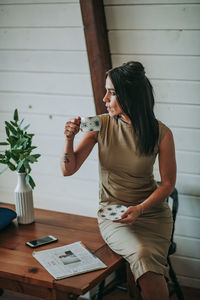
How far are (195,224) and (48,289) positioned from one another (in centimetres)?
113

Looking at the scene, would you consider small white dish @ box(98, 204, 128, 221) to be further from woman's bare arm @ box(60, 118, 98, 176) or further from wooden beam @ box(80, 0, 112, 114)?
wooden beam @ box(80, 0, 112, 114)

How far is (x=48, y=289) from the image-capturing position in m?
1.92

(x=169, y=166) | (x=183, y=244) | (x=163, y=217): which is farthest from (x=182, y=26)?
(x=183, y=244)

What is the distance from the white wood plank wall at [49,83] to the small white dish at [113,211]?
709 millimetres

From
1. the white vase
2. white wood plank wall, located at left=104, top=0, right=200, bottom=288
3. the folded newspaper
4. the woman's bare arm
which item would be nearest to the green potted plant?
the white vase

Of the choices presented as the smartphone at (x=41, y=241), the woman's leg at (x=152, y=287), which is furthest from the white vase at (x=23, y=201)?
the woman's leg at (x=152, y=287)

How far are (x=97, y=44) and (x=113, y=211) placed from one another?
86 centimetres

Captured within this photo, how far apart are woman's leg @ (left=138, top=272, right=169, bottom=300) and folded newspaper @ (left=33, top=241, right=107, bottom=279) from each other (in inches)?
7.4

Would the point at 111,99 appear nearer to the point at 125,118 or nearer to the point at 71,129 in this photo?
the point at 125,118

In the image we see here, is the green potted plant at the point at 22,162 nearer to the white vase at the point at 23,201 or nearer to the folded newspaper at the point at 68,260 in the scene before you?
the white vase at the point at 23,201

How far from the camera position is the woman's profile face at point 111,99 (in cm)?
219

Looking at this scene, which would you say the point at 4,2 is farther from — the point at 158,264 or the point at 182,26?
the point at 158,264

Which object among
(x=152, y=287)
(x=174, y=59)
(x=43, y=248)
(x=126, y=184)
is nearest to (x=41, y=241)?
(x=43, y=248)

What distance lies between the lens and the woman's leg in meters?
1.92
